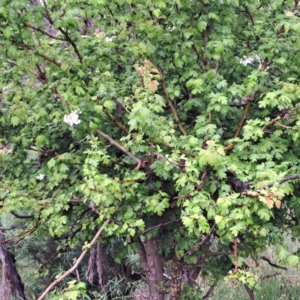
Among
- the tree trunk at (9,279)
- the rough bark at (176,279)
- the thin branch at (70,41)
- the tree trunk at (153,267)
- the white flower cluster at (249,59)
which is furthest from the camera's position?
the tree trunk at (9,279)

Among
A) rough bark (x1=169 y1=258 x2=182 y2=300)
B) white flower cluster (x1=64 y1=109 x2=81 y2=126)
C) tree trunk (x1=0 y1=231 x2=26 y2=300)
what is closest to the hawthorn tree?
white flower cluster (x1=64 y1=109 x2=81 y2=126)

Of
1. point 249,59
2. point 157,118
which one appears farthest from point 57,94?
point 249,59

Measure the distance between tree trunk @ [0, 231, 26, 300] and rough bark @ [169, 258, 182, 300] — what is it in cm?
255

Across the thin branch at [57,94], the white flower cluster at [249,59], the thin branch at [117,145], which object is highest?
the thin branch at [57,94]

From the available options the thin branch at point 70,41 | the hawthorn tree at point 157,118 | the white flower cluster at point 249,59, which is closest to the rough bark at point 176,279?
the hawthorn tree at point 157,118

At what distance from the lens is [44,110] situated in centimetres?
270

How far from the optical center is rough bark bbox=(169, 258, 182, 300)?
3368 millimetres

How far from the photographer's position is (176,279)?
3455 millimetres

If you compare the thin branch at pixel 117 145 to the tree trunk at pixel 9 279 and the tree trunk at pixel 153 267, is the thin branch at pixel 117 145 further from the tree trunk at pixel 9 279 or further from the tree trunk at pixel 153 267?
the tree trunk at pixel 9 279

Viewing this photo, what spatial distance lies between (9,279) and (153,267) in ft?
8.08

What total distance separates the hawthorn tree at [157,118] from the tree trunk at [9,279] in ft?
8.04

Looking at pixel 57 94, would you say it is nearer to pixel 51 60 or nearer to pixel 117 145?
pixel 51 60

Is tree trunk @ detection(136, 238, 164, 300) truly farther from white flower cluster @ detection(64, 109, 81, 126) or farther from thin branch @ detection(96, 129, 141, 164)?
white flower cluster @ detection(64, 109, 81, 126)

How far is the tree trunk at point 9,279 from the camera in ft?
17.4
